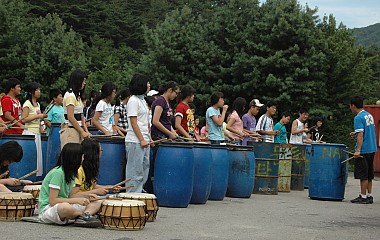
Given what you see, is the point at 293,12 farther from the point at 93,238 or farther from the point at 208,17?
the point at 93,238

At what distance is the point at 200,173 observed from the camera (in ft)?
39.5

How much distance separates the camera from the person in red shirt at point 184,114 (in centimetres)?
1256

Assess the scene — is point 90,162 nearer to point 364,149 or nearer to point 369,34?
point 364,149

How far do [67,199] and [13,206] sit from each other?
0.69 meters

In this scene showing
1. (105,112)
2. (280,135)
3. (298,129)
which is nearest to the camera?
(105,112)

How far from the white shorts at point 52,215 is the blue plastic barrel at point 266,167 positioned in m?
7.22

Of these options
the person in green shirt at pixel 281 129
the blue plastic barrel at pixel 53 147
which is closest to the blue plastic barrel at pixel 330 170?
the person in green shirt at pixel 281 129

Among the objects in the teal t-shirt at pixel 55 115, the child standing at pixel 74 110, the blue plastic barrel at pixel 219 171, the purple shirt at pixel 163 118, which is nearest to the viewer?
the child standing at pixel 74 110

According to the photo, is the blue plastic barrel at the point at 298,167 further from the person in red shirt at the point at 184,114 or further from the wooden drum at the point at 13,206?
the wooden drum at the point at 13,206

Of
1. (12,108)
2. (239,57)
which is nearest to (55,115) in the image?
(12,108)

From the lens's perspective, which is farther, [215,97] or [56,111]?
[215,97]

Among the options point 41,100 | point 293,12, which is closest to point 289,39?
point 293,12

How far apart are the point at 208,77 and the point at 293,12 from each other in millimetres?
4916

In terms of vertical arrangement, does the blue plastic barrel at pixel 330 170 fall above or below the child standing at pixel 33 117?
below
